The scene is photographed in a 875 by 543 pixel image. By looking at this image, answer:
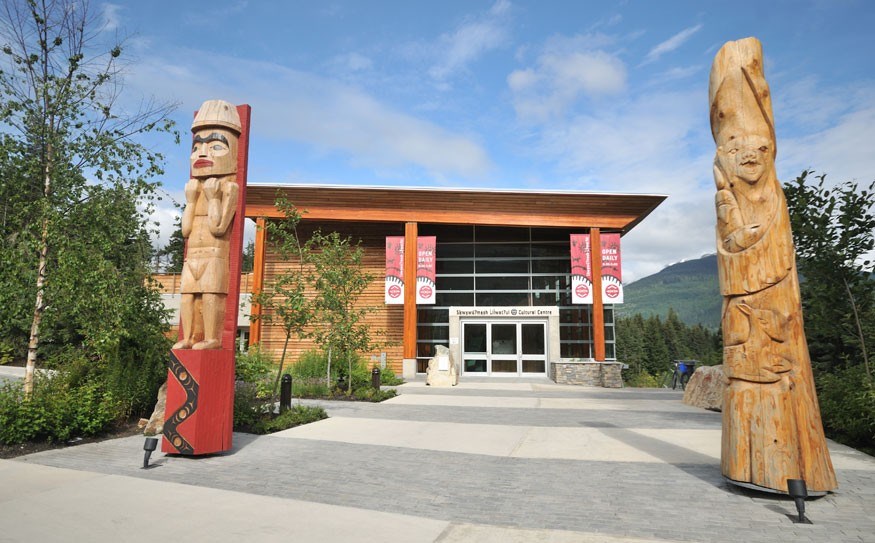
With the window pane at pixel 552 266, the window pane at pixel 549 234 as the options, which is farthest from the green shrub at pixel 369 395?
the window pane at pixel 549 234

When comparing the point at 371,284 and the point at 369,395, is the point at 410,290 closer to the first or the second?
the point at 371,284

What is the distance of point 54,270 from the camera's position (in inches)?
310

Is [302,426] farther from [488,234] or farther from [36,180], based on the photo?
[488,234]

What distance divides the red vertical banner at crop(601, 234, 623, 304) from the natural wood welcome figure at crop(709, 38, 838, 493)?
17645 millimetres

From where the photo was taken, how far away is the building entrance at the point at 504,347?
919 inches

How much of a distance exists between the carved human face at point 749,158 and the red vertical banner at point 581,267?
57.1 feet

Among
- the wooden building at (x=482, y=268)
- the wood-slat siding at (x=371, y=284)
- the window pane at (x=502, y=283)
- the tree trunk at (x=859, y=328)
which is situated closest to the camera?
the tree trunk at (x=859, y=328)

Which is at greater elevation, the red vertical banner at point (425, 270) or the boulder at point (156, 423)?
the red vertical banner at point (425, 270)

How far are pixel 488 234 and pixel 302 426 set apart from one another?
58.2ft

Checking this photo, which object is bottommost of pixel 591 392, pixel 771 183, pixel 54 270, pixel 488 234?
pixel 591 392

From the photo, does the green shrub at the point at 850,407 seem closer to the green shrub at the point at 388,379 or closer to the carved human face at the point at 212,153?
the carved human face at the point at 212,153

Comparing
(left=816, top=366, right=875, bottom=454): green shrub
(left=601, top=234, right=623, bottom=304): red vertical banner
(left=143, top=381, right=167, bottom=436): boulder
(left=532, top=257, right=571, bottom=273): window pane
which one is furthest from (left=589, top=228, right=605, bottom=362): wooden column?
(left=143, top=381, right=167, bottom=436): boulder

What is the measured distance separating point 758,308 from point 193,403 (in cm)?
706

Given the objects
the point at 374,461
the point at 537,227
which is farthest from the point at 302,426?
the point at 537,227
